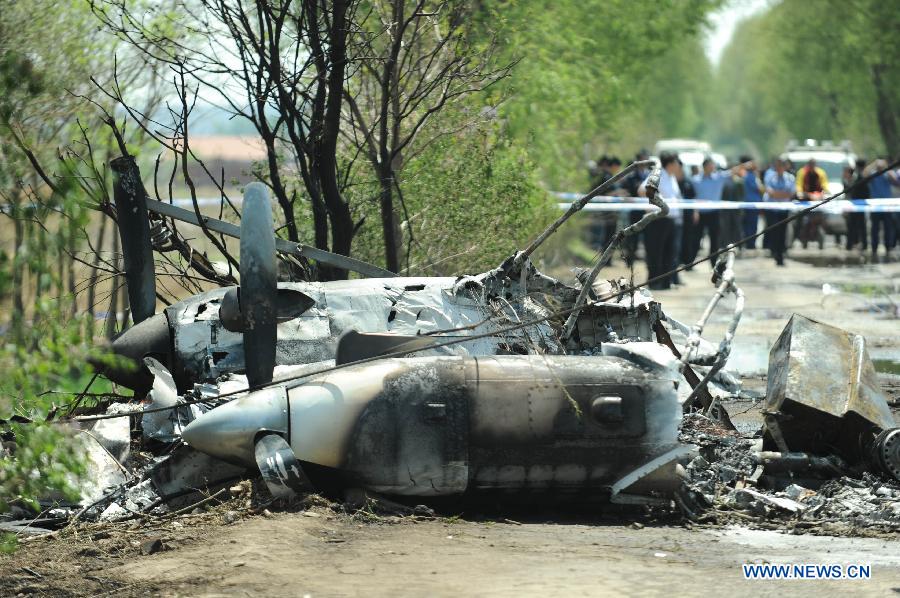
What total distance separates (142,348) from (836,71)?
4849 centimetres

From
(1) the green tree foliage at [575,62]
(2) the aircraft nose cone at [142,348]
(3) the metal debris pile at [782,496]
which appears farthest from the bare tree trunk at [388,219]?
(3) the metal debris pile at [782,496]

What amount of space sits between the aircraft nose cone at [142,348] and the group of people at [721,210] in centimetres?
1531

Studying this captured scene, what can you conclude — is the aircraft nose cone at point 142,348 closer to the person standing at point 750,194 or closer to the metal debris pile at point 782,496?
the metal debris pile at point 782,496

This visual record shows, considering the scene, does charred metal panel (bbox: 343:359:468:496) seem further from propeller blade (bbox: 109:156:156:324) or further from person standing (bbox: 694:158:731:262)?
person standing (bbox: 694:158:731:262)

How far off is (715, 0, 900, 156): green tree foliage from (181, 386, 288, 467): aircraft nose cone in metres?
39.4

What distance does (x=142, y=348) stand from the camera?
908cm

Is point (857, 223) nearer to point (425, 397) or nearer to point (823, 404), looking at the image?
point (823, 404)

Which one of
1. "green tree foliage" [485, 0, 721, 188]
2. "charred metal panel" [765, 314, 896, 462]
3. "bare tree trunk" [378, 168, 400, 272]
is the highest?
"green tree foliage" [485, 0, 721, 188]

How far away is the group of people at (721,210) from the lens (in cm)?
2430

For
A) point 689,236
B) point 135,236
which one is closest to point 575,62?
point 689,236

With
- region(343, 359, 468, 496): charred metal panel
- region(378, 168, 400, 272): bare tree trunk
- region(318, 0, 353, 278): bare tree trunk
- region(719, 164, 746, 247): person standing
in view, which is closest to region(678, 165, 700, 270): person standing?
region(719, 164, 746, 247): person standing

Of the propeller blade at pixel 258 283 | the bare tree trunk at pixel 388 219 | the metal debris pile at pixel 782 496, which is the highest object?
the bare tree trunk at pixel 388 219

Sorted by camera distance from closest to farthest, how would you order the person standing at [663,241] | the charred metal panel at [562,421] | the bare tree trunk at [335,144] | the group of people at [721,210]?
the charred metal panel at [562,421], the bare tree trunk at [335,144], the person standing at [663,241], the group of people at [721,210]

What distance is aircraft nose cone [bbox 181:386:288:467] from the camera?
7.70m
